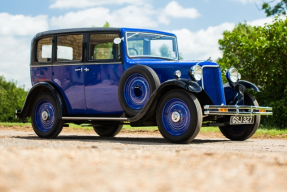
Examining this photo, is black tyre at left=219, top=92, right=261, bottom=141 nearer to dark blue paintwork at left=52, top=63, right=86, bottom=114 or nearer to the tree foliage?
dark blue paintwork at left=52, top=63, right=86, bottom=114

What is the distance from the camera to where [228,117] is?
28.1ft

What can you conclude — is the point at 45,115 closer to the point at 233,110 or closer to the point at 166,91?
the point at 166,91

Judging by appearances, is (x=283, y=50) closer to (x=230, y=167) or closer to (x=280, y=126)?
(x=280, y=126)

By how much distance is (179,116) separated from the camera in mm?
7875

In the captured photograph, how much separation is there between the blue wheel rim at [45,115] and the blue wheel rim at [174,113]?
8.97ft

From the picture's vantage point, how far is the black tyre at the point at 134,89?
831 centimetres

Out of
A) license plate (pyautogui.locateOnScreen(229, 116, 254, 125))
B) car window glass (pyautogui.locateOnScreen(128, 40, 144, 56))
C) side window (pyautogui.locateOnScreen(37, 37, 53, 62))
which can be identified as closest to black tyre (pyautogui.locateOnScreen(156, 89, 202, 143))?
license plate (pyautogui.locateOnScreen(229, 116, 254, 125))

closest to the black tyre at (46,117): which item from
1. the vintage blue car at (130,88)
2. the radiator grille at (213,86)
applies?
the vintage blue car at (130,88)

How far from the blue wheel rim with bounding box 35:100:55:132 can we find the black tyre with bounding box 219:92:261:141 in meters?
3.60

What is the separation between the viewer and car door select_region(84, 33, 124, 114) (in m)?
8.94

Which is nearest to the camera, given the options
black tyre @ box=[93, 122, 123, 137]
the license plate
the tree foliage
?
the license plate

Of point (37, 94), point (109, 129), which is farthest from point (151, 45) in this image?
point (37, 94)

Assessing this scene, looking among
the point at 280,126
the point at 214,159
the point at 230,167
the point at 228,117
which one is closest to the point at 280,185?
the point at 230,167

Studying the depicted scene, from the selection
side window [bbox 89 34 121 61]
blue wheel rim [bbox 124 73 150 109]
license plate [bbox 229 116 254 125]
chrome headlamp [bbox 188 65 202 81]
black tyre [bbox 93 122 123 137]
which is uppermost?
side window [bbox 89 34 121 61]
